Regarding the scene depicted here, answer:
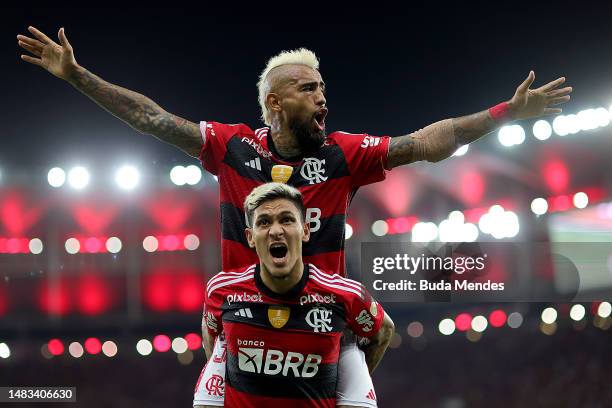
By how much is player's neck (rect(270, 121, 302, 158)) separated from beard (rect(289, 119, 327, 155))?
26 mm

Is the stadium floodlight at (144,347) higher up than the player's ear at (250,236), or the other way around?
the player's ear at (250,236)

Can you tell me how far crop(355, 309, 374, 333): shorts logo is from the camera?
356cm

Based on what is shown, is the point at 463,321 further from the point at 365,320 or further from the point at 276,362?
the point at 276,362

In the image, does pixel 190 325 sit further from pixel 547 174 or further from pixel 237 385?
pixel 237 385

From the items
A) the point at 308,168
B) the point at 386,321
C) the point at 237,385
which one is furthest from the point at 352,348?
the point at 308,168

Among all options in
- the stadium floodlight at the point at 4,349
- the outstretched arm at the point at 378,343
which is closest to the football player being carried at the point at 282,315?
the outstretched arm at the point at 378,343

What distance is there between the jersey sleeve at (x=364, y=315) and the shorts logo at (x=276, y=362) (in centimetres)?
27

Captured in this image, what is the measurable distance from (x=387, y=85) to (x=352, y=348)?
9203mm

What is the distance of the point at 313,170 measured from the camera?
398 centimetres

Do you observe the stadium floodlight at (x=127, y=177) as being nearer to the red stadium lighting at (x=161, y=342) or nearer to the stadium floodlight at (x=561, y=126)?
the red stadium lighting at (x=161, y=342)

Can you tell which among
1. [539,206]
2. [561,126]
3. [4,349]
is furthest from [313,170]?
[4,349]

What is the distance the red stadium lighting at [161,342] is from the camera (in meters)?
12.3

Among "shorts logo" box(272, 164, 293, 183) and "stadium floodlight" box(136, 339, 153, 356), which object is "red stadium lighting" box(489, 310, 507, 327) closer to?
"stadium floodlight" box(136, 339, 153, 356)

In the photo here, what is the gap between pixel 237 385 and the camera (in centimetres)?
348
